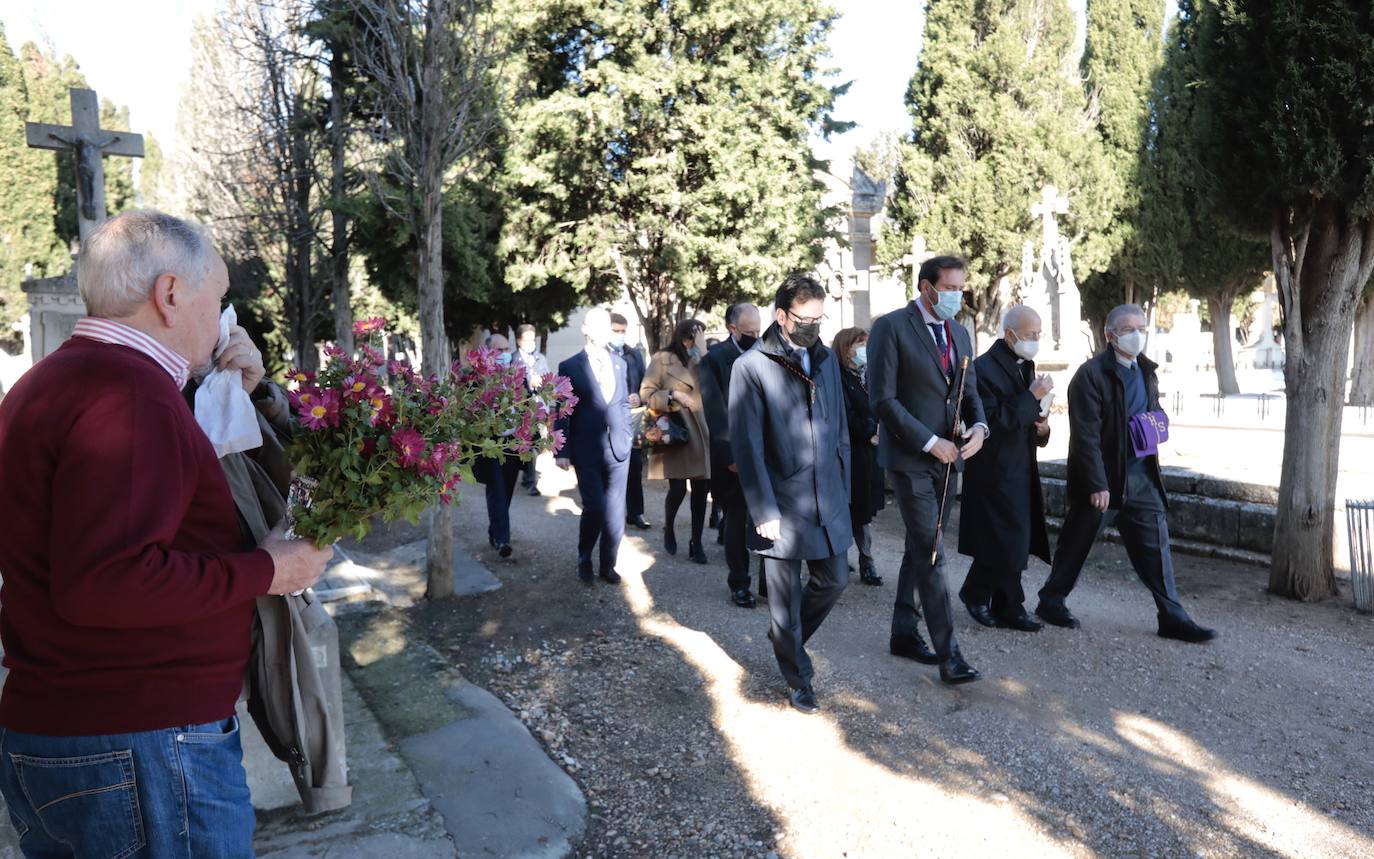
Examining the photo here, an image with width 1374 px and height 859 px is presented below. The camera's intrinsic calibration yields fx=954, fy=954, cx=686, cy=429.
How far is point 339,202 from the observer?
45.4 ft

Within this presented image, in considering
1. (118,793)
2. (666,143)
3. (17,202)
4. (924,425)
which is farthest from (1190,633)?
(17,202)

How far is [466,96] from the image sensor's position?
639cm

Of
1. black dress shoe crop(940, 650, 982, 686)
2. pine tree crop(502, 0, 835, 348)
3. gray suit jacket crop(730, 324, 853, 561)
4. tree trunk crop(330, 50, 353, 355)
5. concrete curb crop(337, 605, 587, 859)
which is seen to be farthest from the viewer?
pine tree crop(502, 0, 835, 348)

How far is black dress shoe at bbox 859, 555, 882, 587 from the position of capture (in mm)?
7156

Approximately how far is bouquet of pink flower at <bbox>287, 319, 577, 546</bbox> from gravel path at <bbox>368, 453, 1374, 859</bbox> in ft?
6.29

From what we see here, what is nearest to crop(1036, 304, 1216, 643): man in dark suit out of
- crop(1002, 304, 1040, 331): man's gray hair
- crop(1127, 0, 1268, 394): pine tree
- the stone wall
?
crop(1002, 304, 1040, 331): man's gray hair

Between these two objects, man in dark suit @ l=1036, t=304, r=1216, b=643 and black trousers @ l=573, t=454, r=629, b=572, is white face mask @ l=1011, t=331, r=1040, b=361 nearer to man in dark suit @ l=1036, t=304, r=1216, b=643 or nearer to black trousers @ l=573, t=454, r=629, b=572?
man in dark suit @ l=1036, t=304, r=1216, b=643

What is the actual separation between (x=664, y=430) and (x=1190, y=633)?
391 cm

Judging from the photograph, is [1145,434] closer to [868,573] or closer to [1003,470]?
[1003,470]

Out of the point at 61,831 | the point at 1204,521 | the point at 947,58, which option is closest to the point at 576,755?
the point at 61,831

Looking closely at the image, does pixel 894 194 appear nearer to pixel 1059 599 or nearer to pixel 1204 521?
pixel 1204 521

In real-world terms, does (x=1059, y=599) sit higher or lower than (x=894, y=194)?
lower

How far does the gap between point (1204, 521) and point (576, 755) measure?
6.06 meters

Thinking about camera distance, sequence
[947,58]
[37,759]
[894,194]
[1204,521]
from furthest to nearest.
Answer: [894,194], [947,58], [1204,521], [37,759]
